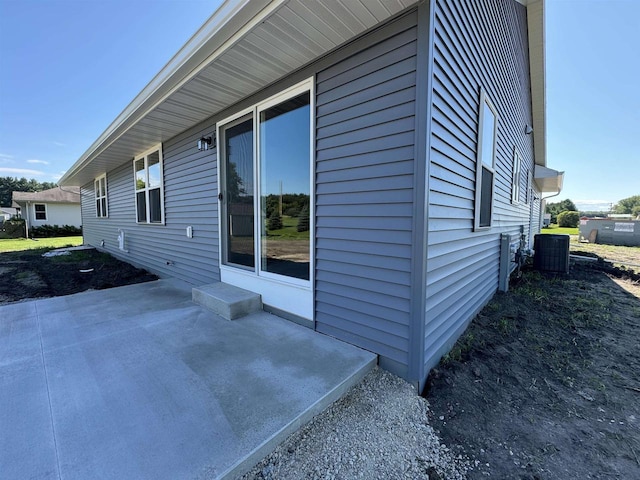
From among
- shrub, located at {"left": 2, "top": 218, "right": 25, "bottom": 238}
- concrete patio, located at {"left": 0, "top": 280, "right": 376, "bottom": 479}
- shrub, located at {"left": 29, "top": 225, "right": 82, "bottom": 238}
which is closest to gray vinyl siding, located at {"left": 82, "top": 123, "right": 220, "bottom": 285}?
concrete patio, located at {"left": 0, "top": 280, "right": 376, "bottom": 479}

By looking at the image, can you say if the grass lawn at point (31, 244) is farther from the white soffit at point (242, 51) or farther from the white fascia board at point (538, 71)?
the white fascia board at point (538, 71)

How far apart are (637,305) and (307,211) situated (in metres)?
4.85

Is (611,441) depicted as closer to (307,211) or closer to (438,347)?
(438,347)

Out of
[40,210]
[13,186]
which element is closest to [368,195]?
[40,210]

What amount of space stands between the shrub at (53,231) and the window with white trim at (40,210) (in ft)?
5.02

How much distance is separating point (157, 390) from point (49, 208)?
25665mm

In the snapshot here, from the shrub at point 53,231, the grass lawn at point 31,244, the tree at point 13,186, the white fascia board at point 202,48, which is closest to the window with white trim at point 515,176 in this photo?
the white fascia board at point 202,48

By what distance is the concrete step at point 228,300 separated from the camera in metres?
2.89

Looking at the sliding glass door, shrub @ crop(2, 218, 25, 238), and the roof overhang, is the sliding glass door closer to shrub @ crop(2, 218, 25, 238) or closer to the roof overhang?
the roof overhang

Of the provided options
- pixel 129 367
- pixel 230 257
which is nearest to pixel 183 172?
pixel 230 257

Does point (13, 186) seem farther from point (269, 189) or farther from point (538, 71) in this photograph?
point (538, 71)

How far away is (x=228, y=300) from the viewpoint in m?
2.95

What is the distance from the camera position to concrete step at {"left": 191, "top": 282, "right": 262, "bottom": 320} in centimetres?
289

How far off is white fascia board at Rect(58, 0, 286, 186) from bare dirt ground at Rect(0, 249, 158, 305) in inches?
110
